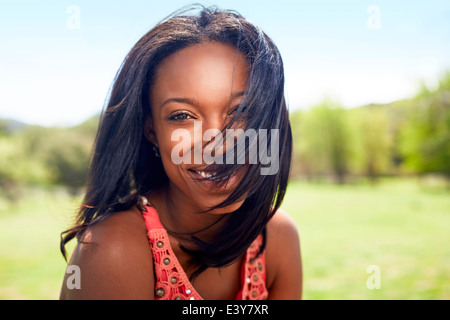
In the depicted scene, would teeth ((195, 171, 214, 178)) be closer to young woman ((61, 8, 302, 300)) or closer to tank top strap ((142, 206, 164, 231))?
young woman ((61, 8, 302, 300))

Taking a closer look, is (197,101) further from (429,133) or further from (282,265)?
(429,133)

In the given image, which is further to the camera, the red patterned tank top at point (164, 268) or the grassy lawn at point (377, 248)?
the grassy lawn at point (377, 248)

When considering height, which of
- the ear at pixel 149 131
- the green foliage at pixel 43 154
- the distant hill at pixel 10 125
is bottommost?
the ear at pixel 149 131

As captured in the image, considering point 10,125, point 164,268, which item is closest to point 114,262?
point 164,268

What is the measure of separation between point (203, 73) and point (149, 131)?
0.45 metres

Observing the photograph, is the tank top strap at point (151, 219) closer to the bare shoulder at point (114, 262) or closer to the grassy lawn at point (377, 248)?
the bare shoulder at point (114, 262)

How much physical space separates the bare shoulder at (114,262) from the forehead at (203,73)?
0.60 meters

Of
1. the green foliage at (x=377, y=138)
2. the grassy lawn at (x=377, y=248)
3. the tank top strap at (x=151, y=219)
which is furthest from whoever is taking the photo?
the green foliage at (x=377, y=138)

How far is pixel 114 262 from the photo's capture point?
4.54ft

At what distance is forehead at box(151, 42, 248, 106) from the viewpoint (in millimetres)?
1394

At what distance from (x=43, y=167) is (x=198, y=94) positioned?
20799 millimetres

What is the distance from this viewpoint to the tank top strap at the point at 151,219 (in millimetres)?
1591

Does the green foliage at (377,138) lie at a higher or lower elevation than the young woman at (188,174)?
higher

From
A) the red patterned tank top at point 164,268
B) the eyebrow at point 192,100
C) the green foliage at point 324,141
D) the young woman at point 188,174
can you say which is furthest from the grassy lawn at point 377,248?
the green foliage at point 324,141
